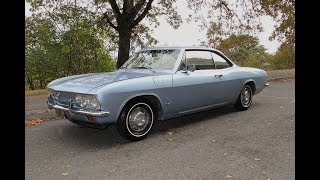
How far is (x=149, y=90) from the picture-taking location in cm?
565

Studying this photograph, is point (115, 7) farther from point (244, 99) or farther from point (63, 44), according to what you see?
point (244, 99)

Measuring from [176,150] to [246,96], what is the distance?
342cm

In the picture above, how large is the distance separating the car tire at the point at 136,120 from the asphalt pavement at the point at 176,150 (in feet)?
0.49

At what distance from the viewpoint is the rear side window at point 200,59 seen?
6583 millimetres

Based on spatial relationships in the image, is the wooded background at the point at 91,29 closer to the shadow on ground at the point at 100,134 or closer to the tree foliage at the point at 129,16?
the tree foliage at the point at 129,16

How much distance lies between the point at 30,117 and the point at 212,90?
389 cm

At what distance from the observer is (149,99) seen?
5.78m

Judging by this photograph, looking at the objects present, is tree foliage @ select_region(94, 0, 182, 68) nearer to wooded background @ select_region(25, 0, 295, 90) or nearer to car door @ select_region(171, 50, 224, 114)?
wooded background @ select_region(25, 0, 295, 90)

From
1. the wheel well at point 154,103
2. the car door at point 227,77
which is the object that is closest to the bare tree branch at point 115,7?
the car door at point 227,77

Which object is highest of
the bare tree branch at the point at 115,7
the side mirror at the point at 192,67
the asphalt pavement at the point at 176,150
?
the bare tree branch at the point at 115,7

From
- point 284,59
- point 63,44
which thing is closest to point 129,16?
point 63,44

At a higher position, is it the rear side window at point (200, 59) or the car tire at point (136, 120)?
the rear side window at point (200, 59)
